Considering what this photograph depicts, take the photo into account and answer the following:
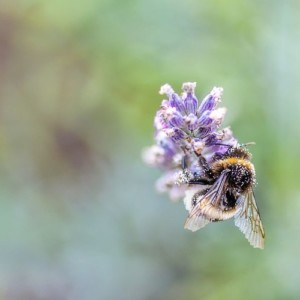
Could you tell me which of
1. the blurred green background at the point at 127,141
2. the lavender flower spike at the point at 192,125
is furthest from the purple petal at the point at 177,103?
the blurred green background at the point at 127,141

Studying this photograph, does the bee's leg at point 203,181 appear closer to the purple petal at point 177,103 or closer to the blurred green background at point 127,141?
the purple petal at point 177,103

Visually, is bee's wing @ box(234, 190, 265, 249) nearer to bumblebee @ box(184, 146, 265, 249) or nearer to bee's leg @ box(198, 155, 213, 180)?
bumblebee @ box(184, 146, 265, 249)

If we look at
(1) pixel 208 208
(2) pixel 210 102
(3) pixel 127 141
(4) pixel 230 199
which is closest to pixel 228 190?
(4) pixel 230 199

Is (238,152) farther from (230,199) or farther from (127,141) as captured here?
(127,141)

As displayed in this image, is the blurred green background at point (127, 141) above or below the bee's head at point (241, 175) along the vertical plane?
above

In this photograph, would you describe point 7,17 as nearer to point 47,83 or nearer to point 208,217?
point 47,83

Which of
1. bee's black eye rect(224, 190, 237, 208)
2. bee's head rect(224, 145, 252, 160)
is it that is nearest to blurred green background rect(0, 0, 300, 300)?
bee's head rect(224, 145, 252, 160)

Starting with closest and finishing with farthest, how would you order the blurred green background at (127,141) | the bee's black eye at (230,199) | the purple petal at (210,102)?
the purple petal at (210,102) → the bee's black eye at (230,199) → the blurred green background at (127,141)
